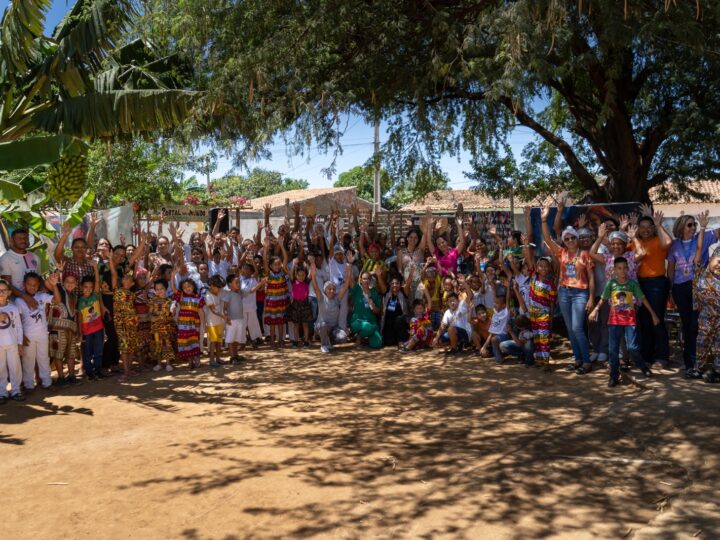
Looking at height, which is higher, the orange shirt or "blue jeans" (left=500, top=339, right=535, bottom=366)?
the orange shirt

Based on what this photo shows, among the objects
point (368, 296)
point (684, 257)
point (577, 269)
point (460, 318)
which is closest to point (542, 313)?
point (577, 269)

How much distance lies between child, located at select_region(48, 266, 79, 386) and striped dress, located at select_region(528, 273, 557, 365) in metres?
6.11

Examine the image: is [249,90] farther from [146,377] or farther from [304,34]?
[146,377]

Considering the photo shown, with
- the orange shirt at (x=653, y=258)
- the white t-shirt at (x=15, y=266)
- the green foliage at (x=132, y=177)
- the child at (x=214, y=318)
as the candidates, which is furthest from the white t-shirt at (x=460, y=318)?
the green foliage at (x=132, y=177)

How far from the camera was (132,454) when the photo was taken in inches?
209

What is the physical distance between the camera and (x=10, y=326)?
717 centimetres

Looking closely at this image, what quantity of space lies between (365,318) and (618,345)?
14.4ft

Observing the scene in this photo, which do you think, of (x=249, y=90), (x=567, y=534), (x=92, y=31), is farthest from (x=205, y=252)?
(x=567, y=534)

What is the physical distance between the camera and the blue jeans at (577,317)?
7883 millimetres

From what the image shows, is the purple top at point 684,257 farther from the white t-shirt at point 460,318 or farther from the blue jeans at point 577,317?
the white t-shirt at point 460,318

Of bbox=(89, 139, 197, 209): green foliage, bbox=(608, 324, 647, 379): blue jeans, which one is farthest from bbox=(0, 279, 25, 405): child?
bbox=(89, 139, 197, 209): green foliage

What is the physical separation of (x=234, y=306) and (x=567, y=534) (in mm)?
6855

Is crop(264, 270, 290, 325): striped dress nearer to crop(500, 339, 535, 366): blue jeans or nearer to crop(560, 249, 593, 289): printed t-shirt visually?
crop(500, 339, 535, 366): blue jeans

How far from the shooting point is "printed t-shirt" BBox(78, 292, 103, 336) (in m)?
8.12
